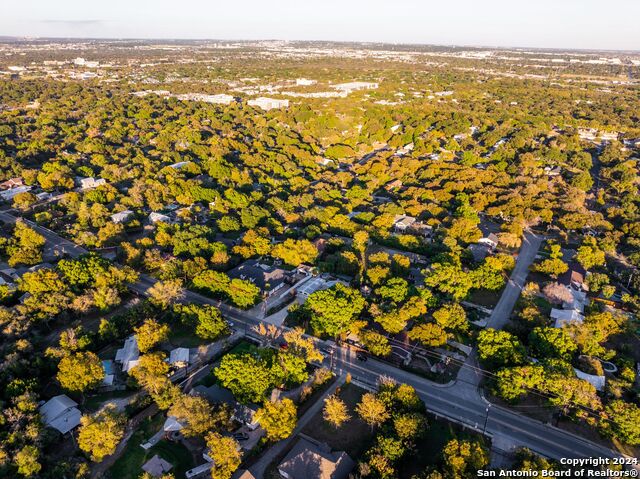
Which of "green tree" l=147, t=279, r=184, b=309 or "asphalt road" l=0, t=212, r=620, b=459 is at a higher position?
"green tree" l=147, t=279, r=184, b=309

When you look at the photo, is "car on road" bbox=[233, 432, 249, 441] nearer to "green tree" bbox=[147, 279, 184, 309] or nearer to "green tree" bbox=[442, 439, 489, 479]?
"green tree" bbox=[442, 439, 489, 479]

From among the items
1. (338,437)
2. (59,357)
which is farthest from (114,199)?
(338,437)

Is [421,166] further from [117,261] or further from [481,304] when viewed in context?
[117,261]

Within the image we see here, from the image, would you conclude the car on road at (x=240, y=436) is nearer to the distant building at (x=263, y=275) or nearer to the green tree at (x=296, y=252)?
the distant building at (x=263, y=275)

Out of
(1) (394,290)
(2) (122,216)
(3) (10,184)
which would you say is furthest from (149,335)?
(3) (10,184)

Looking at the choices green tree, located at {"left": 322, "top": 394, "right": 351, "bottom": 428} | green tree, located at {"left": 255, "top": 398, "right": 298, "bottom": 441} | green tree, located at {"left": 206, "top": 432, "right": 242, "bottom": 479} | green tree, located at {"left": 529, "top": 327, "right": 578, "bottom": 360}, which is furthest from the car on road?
green tree, located at {"left": 529, "top": 327, "right": 578, "bottom": 360}

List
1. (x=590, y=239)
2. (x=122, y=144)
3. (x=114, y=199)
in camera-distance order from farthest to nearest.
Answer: (x=122, y=144) < (x=114, y=199) < (x=590, y=239)
